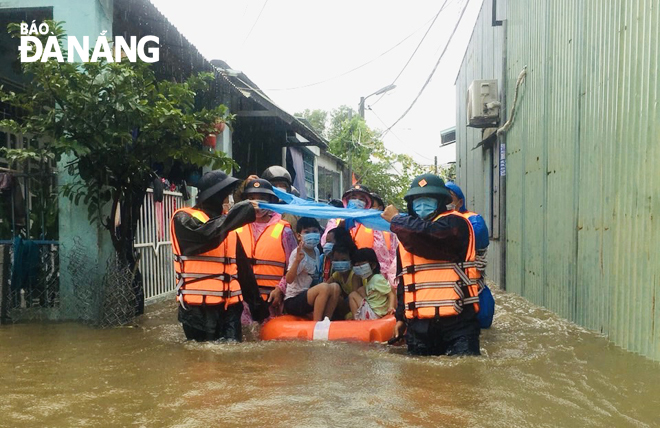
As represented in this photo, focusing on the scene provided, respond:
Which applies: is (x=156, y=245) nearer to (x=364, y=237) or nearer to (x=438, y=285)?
(x=364, y=237)

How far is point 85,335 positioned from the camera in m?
6.36

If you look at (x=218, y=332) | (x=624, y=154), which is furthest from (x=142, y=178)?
(x=624, y=154)

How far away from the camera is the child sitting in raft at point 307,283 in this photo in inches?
245

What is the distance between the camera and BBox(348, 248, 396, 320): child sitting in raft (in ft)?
20.2

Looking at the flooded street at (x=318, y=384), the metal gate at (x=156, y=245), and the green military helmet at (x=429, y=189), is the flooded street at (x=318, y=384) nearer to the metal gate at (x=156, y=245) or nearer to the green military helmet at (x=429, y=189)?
the green military helmet at (x=429, y=189)

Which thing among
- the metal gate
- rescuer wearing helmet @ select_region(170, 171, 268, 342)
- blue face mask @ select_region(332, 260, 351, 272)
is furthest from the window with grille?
rescuer wearing helmet @ select_region(170, 171, 268, 342)

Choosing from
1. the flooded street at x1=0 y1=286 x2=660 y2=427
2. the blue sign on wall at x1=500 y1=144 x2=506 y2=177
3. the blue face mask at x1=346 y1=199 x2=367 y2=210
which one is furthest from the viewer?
the blue sign on wall at x1=500 y1=144 x2=506 y2=177

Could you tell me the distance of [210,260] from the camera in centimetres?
545

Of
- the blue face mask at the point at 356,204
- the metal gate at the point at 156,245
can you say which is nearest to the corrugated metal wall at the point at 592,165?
the blue face mask at the point at 356,204

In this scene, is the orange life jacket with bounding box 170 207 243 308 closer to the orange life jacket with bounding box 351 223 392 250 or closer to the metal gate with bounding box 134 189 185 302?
the orange life jacket with bounding box 351 223 392 250

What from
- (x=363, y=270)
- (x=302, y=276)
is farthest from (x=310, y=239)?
(x=363, y=270)

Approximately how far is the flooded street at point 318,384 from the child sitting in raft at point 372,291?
2.30ft

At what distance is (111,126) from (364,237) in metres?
2.90

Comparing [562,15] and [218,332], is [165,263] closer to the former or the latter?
[218,332]
